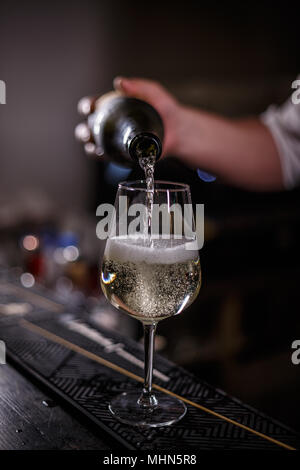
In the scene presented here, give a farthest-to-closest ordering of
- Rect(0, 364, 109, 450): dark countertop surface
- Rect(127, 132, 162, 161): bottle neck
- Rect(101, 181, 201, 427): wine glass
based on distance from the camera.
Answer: Rect(127, 132, 162, 161): bottle neck
Rect(101, 181, 201, 427): wine glass
Rect(0, 364, 109, 450): dark countertop surface

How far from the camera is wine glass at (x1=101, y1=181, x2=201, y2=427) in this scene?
0.84 metres

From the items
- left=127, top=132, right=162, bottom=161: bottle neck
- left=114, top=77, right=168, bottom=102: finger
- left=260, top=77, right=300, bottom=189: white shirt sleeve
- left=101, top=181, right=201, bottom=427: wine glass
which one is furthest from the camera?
left=260, top=77, right=300, bottom=189: white shirt sleeve

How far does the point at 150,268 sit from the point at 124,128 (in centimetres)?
43

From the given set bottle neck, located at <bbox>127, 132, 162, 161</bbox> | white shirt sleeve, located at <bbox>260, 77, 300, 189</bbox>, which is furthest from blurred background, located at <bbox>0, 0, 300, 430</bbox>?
bottle neck, located at <bbox>127, 132, 162, 161</bbox>

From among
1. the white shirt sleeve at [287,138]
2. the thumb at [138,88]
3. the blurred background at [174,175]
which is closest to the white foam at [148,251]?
the thumb at [138,88]

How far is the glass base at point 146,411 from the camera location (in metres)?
0.81

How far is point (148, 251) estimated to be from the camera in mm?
850

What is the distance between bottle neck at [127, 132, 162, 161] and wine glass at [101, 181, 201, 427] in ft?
0.26

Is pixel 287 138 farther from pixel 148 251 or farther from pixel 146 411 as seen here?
pixel 146 411

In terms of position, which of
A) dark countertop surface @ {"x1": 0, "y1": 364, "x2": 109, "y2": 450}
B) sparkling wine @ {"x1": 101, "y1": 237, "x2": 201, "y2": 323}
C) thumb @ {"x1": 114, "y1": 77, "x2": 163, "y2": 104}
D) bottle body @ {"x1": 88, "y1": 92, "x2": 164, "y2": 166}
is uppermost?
thumb @ {"x1": 114, "y1": 77, "x2": 163, "y2": 104}

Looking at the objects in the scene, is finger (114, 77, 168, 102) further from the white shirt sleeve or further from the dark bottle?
the white shirt sleeve

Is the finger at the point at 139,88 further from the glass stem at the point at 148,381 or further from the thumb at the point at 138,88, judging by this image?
the glass stem at the point at 148,381

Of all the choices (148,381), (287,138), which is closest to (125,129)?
(148,381)

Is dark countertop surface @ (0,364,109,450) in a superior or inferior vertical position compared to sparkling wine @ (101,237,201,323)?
inferior
